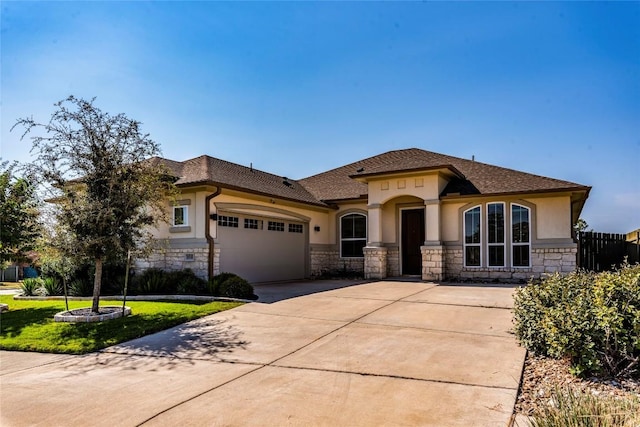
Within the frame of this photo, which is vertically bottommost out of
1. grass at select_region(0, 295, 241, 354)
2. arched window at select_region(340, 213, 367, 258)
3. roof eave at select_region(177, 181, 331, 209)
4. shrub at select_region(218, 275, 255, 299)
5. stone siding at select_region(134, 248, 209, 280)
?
grass at select_region(0, 295, 241, 354)

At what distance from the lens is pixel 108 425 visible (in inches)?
151

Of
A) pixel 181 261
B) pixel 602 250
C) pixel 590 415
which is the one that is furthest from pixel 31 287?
pixel 602 250

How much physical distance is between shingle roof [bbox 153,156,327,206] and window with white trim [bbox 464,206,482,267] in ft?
19.5

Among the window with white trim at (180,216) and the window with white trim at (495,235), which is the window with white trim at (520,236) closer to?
the window with white trim at (495,235)

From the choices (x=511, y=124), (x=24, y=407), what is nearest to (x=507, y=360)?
(x=24, y=407)

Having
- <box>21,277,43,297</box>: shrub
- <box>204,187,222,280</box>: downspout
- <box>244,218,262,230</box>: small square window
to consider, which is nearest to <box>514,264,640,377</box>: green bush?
<box>204,187,222,280</box>: downspout

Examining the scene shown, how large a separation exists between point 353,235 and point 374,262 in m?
Answer: 2.15

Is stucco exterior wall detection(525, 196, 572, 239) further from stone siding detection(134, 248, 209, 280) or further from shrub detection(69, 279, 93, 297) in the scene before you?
shrub detection(69, 279, 93, 297)

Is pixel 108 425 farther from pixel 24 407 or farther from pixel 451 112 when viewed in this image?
pixel 451 112

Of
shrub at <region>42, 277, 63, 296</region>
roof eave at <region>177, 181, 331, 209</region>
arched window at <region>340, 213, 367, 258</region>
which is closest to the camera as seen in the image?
roof eave at <region>177, 181, 331, 209</region>

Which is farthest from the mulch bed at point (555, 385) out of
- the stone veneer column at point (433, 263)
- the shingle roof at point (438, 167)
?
the shingle roof at point (438, 167)

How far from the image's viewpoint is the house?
1344 centimetres

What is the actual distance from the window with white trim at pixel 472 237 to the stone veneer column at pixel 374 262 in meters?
3.10

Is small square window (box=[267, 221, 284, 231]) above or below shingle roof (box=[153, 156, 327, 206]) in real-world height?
below
